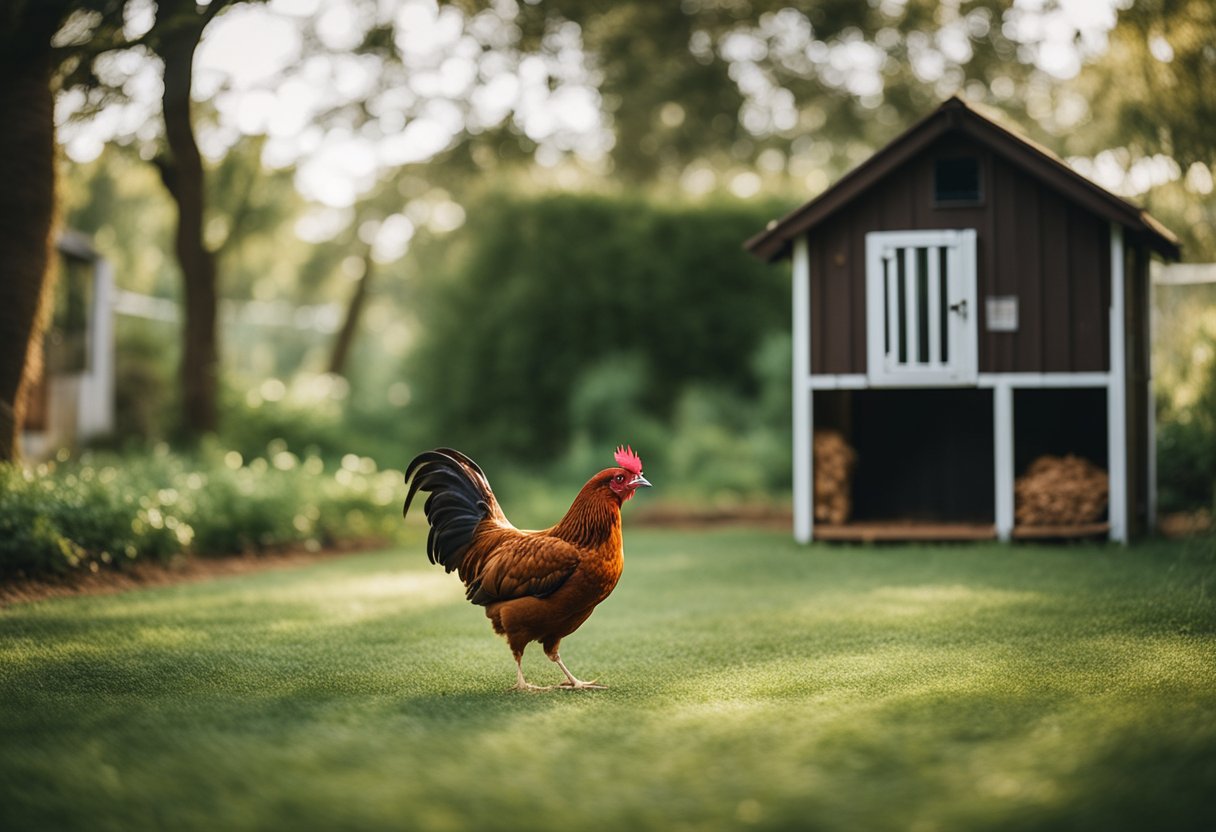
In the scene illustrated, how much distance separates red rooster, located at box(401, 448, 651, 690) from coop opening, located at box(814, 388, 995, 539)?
7.41 m

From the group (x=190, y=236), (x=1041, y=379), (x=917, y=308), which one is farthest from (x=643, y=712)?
(x=190, y=236)

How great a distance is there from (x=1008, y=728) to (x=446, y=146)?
61.8 feet

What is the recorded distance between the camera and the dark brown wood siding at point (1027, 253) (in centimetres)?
1058

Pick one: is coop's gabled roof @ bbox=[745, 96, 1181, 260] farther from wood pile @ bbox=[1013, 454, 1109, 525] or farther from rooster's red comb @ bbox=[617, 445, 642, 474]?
rooster's red comb @ bbox=[617, 445, 642, 474]

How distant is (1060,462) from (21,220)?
10400mm

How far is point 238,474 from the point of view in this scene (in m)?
12.0

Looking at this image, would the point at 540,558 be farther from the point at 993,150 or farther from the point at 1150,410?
the point at 1150,410

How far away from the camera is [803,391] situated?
36.4ft

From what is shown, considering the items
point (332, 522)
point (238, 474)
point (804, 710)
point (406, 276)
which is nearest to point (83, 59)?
point (238, 474)

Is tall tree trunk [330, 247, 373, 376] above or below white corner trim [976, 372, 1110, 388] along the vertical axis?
above

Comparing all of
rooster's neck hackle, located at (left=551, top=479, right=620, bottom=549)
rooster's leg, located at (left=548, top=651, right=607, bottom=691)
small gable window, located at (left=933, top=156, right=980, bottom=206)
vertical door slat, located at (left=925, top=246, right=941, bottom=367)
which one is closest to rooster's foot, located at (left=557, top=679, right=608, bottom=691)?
rooster's leg, located at (left=548, top=651, right=607, bottom=691)

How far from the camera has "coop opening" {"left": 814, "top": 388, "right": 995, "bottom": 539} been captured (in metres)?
12.7

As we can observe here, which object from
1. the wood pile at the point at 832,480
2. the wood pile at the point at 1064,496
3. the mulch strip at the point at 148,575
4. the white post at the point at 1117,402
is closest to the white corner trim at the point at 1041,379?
the white post at the point at 1117,402

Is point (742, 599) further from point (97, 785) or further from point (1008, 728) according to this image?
point (97, 785)
